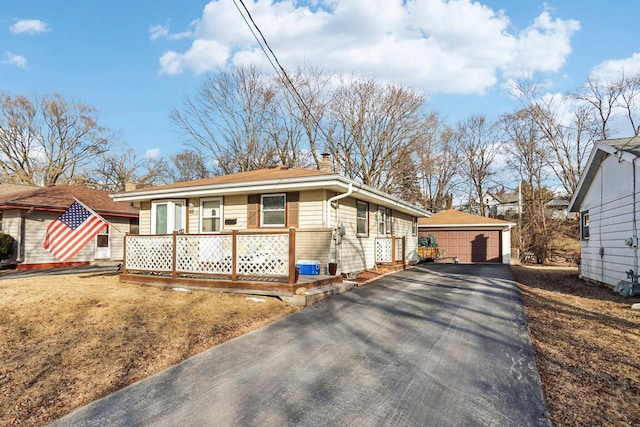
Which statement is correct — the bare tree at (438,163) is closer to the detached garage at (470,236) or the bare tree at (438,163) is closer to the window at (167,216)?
the detached garage at (470,236)

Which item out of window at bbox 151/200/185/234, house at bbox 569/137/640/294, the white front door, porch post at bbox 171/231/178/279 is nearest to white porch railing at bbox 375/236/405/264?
house at bbox 569/137/640/294

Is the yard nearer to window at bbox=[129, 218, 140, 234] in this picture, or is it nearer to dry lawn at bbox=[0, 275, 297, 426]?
dry lawn at bbox=[0, 275, 297, 426]

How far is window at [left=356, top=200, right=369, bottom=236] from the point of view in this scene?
13.1 m

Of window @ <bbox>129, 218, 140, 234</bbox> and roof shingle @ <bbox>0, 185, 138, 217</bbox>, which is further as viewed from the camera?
window @ <bbox>129, 218, 140, 234</bbox>

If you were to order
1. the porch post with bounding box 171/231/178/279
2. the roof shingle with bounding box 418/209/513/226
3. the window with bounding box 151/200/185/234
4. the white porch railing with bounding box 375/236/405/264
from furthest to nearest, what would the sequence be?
the roof shingle with bounding box 418/209/513/226, the white porch railing with bounding box 375/236/405/264, the window with bounding box 151/200/185/234, the porch post with bounding box 171/231/178/279

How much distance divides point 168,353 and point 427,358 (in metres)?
3.08

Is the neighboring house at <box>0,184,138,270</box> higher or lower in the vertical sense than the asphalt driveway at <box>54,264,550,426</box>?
higher

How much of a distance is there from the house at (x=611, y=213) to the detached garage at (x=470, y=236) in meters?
10.2

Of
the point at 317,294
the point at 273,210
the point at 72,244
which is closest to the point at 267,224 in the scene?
the point at 273,210

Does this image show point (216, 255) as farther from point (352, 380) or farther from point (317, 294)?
point (352, 380)

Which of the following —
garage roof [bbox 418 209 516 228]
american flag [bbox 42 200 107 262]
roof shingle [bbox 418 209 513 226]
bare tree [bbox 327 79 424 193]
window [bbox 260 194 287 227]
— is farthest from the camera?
bare tree [bbox 327 79 424 193]

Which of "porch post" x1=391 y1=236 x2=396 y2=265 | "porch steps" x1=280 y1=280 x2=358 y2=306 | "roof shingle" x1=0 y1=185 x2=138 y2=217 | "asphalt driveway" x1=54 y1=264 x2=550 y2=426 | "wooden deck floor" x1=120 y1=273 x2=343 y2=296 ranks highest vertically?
"roof shingle" x1=0 y1=185 x2=138 y2=217

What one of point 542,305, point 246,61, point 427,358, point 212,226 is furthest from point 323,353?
point 246,61

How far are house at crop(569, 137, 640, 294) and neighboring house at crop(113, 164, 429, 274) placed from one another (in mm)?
6171
